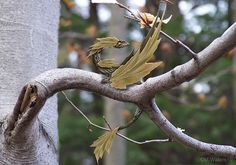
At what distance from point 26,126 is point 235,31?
227 millimetres

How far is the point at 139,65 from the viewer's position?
0.46m

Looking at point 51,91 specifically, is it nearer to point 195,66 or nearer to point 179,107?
point 195,66

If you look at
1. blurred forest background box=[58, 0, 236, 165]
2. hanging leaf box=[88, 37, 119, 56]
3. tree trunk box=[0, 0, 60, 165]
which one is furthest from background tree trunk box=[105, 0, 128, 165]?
hanging leaf box=[88, 37, 119, 56]

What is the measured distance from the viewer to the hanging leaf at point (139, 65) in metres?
0.44

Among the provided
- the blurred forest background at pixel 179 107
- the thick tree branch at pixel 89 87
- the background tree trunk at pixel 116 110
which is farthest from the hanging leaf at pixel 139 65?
the blurred forest background at pixel 179 107

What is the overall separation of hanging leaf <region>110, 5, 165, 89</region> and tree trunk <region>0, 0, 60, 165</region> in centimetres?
12

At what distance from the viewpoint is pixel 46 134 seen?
0.56m

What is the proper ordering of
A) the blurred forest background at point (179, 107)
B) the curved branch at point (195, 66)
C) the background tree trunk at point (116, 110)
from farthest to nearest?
the blurred forest background at point (179, 107), the background tree trunk at point (116, 110), the curved branch at point (195, 66)

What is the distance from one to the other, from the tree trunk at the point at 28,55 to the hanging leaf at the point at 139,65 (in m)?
0.12

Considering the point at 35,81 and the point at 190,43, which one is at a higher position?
the point at 35,81

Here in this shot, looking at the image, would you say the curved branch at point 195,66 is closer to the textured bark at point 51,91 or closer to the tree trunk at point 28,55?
the textured bark at point 51,91

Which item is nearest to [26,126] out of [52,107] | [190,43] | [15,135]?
[15,135]

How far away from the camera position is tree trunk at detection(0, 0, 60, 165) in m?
0.56

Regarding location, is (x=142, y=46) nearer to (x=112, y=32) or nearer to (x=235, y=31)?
(x=235, y=31)
